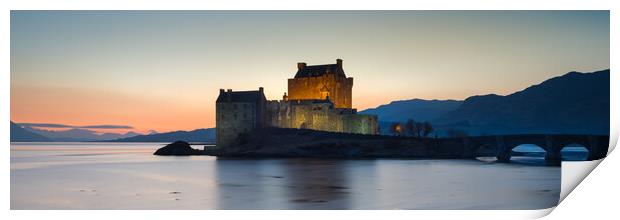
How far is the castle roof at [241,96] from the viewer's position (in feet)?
175

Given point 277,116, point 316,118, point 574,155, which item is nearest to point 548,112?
point 574,155

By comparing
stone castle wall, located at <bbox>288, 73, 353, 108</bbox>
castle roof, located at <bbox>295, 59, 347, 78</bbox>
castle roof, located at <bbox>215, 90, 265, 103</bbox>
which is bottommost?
castle roof, located at <bbox>215, 90, 265, 103</bbox>

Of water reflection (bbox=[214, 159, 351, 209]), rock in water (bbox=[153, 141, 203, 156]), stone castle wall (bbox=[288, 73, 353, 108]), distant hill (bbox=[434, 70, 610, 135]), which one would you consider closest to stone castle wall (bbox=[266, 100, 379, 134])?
stone castle wall (bbox=[288, 73, 353, 108])

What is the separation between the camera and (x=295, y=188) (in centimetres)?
2773

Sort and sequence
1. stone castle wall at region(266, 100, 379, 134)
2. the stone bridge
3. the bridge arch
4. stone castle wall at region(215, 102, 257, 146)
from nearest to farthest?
the stone bridge, stone castle wall at region(215, 102, 257, 146), stone castle wall at region(266, 100, 379, 134), the bridge arch

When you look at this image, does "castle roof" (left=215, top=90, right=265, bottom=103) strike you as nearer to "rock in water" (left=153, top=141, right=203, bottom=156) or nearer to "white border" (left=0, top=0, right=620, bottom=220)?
"rock in water" (left=153, top=141, right=203, bottom=156)

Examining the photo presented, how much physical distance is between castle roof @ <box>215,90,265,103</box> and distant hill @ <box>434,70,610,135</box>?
86337mm

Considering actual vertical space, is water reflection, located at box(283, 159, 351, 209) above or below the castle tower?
below

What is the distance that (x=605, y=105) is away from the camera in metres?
139

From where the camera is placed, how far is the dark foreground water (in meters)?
22.8

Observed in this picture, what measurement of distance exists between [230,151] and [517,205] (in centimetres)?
3269

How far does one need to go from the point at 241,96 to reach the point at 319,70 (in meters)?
11.2
